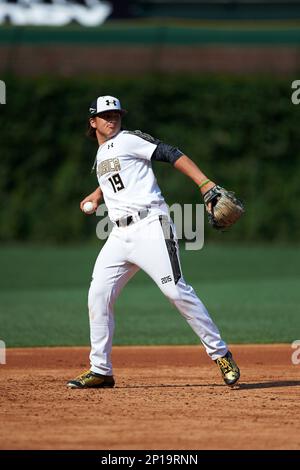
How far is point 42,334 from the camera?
11.5 metres

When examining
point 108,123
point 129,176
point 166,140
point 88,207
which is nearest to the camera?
point 129,176

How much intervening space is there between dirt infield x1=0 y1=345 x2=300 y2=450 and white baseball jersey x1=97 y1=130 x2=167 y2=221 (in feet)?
4.76

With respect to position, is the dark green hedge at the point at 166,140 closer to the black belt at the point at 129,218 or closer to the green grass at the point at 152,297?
the green grass at the point at 152,297

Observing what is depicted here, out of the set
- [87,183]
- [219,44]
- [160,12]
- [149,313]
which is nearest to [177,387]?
[149,313]

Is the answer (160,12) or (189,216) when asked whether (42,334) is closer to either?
(189,216)

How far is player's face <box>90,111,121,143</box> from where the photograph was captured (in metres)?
7.82

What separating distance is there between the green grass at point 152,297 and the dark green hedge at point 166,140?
741 millimetres

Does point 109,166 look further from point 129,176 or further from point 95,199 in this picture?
point 95,199

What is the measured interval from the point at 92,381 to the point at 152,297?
7.11m

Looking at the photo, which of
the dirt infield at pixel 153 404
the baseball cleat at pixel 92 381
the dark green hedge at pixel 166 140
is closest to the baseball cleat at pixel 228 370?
the dirt infield at pixel 153 404

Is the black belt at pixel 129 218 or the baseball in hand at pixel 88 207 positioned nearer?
the black belt at pixel 129 218

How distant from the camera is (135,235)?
24.9 feet

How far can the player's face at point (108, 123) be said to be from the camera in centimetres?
782

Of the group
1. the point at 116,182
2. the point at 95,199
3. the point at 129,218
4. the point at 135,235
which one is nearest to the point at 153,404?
the point at 135,235
